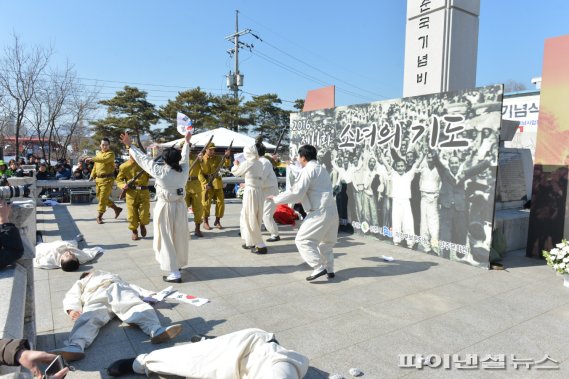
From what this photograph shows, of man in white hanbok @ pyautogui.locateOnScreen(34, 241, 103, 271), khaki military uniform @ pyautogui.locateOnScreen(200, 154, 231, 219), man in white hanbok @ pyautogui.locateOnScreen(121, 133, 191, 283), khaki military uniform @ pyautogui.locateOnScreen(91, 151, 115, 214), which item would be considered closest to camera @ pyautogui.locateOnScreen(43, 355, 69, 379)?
man in white hanbok @ pyautogui.locateOnScreen(121, 133, 191, 283)

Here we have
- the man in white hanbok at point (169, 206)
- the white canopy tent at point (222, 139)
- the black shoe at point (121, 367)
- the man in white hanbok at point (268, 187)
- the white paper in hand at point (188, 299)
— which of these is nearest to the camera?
the black shoe at point (121, 367)

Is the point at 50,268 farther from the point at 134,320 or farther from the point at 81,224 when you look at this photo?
the point at 81,224

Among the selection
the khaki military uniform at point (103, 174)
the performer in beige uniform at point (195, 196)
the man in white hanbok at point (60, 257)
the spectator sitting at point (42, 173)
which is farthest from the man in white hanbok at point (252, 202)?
the spectator sitting at point (42, 173)

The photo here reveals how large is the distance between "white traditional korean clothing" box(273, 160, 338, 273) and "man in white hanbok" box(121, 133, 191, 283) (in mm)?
1320

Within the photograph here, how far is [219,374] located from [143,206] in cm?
554

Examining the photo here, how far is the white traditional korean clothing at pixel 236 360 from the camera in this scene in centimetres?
226

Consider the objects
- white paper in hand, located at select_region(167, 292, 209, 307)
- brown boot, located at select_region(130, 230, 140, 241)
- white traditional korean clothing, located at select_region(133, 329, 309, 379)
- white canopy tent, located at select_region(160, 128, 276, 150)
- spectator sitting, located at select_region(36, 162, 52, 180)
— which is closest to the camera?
white traditional korean clothing, located at select_region(133, 329, 309, 379)

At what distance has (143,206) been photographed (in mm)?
7375

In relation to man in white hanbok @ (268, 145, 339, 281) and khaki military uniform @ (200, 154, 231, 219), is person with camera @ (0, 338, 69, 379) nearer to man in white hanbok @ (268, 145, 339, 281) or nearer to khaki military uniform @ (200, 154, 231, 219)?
man in white hanbok @ (268, 145, 339, 281)

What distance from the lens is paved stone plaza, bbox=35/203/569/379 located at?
3223 mm

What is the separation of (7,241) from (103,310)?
1253mm

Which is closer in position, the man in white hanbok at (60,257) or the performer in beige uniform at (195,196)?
the man in white hanbok at (60,257)

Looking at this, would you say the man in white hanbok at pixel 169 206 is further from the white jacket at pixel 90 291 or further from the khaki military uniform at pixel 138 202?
the khaki military uniform at pixel 138 202

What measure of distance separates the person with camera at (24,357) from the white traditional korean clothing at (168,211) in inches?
125
